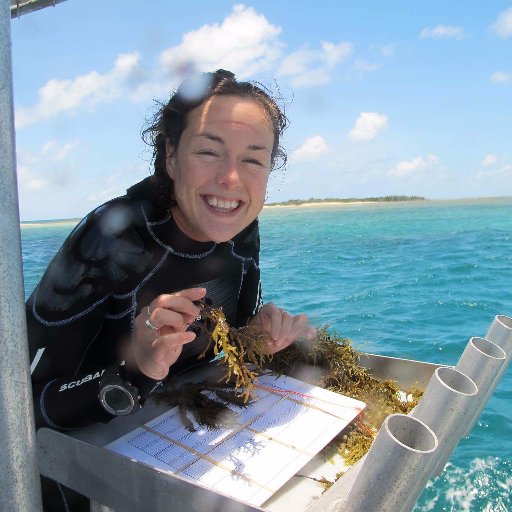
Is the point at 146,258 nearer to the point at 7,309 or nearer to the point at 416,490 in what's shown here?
the point at 7,309

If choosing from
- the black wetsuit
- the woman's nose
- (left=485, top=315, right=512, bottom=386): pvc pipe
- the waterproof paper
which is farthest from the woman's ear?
(left=485, top=315, right=512, bottom=386): pvc pipe

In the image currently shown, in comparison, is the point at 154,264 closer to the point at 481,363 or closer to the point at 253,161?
the point at 253,161

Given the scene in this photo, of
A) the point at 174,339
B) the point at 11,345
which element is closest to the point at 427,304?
the point at 174,339

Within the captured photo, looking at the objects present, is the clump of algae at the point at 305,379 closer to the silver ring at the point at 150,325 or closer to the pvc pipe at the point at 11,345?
the silver ring at the point at 150,325

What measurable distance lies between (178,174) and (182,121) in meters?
0.22

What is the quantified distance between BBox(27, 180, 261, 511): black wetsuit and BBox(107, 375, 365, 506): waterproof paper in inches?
7.7

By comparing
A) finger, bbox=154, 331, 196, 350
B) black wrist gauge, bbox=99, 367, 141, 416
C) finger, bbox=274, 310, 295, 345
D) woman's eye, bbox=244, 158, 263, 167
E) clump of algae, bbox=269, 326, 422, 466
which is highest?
woman's eye, bbox=244, 158, 263, 167

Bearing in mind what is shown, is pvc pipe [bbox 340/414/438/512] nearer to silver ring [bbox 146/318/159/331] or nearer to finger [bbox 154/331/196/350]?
finger [bbox 154/331/196/350]

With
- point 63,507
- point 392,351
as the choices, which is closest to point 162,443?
point 63,507

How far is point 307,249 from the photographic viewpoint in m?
20.3

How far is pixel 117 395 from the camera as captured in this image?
180 centimetres

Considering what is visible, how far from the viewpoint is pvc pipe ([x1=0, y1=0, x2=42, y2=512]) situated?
3.30 feet

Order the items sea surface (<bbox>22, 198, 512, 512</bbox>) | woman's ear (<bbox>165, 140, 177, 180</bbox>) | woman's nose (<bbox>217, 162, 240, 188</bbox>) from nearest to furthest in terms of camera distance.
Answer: woman's nose (<bbox>217, 162, 240, 188</bbox>), woman's ear (<bbox>165, 140, 177, 180</bbox>), sea surface (<bbox>22, 198, 512, 512</bbox>)

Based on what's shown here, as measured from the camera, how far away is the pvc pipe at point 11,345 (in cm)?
101
